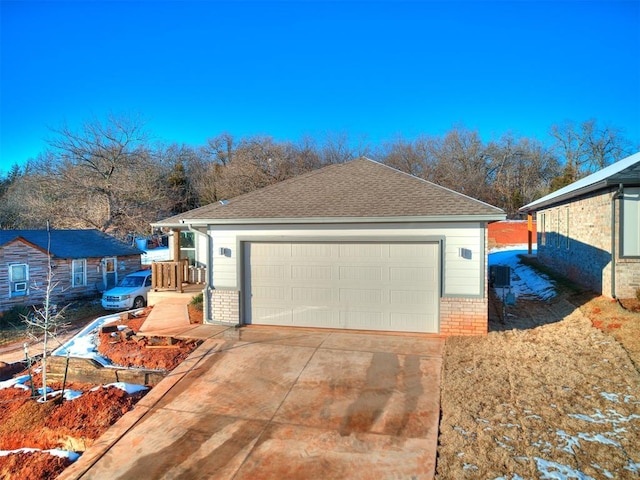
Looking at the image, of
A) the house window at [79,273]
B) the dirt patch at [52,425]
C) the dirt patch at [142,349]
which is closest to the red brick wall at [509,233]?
the dirt patch at [142,349]

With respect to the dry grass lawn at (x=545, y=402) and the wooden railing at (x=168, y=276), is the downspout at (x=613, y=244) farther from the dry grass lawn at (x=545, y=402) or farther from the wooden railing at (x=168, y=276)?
the wooden railing at (x=168, y=276)

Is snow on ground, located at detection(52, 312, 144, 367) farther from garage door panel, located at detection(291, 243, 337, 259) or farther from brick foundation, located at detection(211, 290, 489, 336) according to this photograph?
brick foundation, located at detection(211, 290, 489, 336)

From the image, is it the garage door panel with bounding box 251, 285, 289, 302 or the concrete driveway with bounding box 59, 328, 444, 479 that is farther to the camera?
the garage door panel with bounding box 251, 285, 289, 302

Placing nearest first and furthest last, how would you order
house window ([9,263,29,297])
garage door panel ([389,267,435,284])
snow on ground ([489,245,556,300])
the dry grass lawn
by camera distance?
the dry grass lawn → garage door panel ([389,267,435,284]) → snow on ground ([489,245,556,300]) → house window ([9,263,29,297])

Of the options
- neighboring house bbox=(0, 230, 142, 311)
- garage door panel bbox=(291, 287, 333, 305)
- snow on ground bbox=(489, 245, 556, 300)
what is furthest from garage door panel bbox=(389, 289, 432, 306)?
neighboring house bbox=(0, 230, 142, 311)

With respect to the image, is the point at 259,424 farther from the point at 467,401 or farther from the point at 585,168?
the point at 585,168

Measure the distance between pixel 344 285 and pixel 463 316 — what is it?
108 inches

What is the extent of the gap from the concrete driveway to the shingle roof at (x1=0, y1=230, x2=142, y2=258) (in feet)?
48.1

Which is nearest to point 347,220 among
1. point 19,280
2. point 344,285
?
point 344,285

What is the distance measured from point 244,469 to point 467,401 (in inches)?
127

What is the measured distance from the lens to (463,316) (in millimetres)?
8602

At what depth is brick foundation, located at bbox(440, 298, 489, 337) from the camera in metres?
8.52

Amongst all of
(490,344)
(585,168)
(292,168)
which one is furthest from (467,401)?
(585,168)

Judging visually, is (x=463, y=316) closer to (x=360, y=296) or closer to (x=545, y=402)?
(x=360, y=296)
